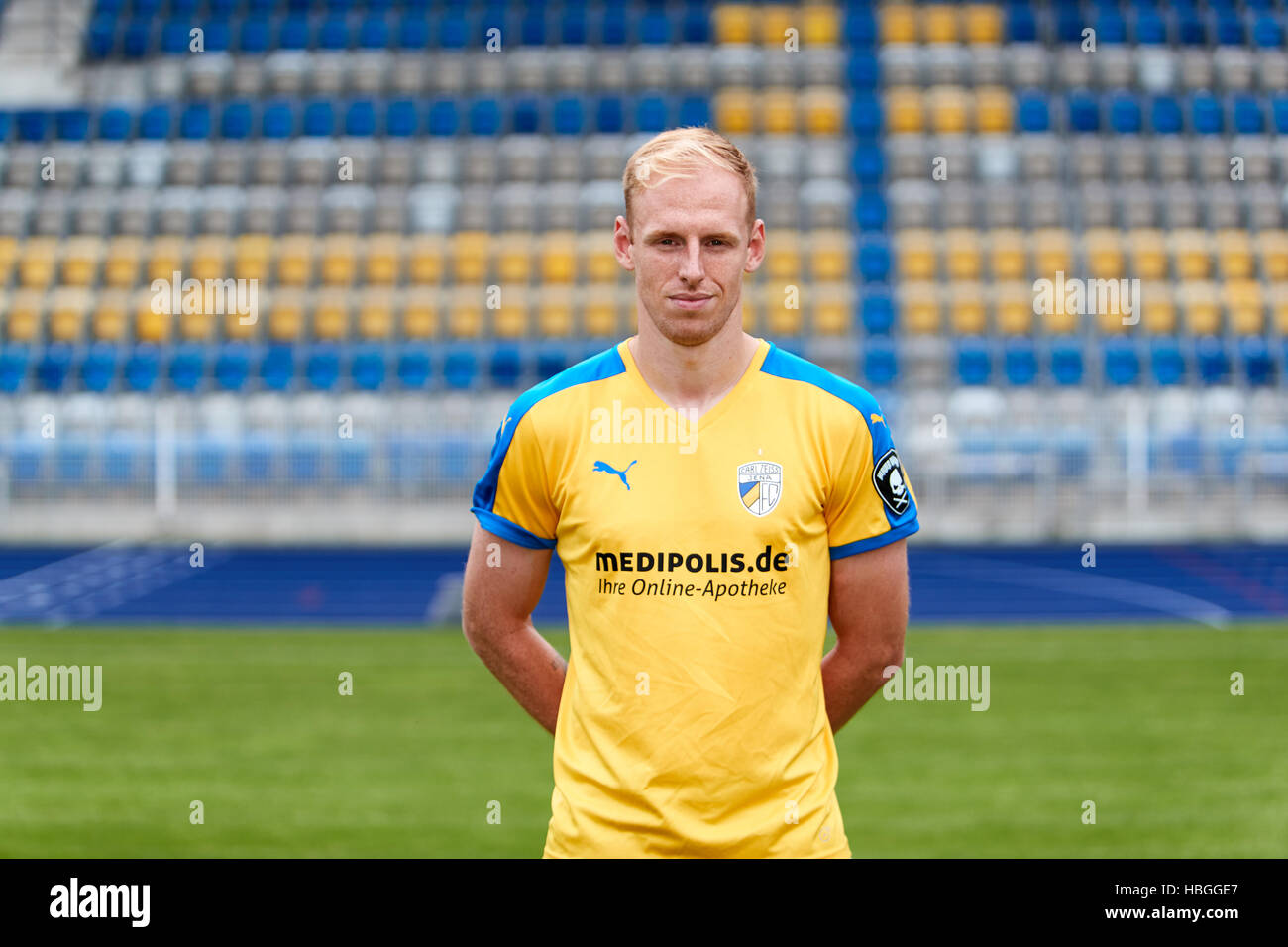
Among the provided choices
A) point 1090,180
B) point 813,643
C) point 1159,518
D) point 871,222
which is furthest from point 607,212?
point 813,643

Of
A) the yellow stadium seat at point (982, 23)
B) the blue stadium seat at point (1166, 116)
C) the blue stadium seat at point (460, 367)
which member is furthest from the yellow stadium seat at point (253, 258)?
the blue stadium seat at point (1166, 116)

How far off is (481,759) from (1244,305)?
1601cm

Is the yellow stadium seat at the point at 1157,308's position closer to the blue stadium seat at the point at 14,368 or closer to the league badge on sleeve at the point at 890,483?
the blue stadium seat at the point at 14,368

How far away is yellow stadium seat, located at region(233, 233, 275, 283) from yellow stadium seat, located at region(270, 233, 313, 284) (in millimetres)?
146

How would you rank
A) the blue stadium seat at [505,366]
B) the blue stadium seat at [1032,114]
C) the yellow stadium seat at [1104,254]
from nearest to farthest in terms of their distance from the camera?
1. the blue stadium seat at [505,366]
2. the yellow stadium seat at [1104,254]
3. the blue stadium seat at [1032,114]

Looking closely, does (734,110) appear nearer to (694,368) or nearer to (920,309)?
(920,309)

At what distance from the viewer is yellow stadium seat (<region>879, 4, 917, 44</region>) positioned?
24219 millimetres

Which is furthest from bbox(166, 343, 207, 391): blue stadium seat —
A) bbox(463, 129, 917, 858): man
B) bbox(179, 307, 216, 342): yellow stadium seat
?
bbox(463, 129, 917, 858): man

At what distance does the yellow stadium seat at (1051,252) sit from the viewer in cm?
2147

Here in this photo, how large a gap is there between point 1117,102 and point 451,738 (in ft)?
57.7

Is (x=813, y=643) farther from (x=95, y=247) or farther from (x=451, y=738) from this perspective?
(x=95, y=247)

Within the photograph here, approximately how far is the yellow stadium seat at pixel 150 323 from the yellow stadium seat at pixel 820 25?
10337mm

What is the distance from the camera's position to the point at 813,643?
2.21 meters

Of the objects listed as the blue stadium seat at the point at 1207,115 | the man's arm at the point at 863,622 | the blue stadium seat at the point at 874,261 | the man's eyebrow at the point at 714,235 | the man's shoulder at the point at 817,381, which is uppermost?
the blue stadium seat at the point at 1207,115
